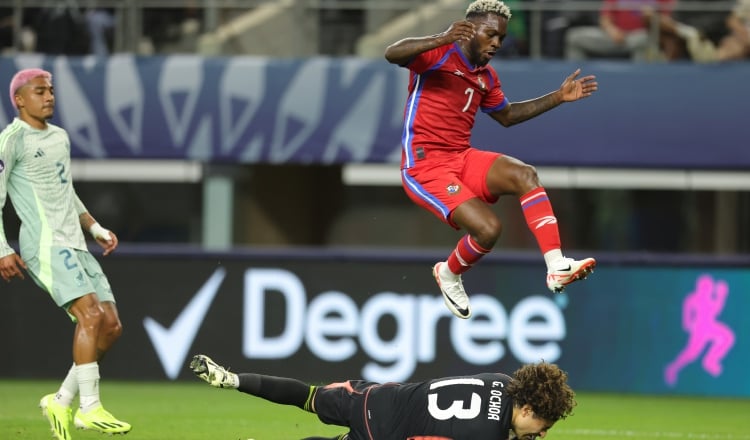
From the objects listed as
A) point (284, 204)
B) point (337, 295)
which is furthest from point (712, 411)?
point (284, 204)

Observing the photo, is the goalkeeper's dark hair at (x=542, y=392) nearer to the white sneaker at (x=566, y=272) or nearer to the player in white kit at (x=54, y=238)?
the white sneaker at (x=566, y=272)

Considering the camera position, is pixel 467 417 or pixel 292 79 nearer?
pixel 467 417

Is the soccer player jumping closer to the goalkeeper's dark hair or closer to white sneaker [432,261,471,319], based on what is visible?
white sneaker [432,261,471,319]

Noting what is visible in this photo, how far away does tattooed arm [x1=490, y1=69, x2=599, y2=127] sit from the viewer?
30.5 feet

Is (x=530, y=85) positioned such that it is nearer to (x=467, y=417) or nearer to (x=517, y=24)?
(x=517, y=24)

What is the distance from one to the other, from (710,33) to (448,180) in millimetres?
7993

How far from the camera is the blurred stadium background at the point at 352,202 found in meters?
14.2

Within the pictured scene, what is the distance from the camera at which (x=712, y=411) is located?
1279 centimetres

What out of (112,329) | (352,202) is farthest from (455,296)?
(352,202)

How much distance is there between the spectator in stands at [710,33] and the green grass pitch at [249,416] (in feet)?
14.5

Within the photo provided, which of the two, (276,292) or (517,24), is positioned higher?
(517,24)

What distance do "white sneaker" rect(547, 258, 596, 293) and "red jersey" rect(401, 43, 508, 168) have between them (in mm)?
1225

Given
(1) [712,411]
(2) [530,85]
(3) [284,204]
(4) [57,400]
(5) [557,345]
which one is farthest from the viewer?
(3) [284,204]

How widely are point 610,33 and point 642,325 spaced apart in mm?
3781
